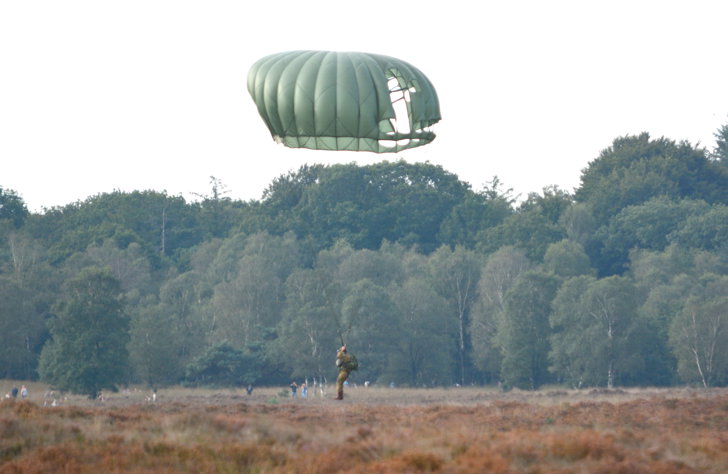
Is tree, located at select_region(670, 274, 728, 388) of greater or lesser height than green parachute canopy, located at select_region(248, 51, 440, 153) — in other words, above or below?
below

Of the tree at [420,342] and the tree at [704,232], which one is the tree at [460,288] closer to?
the tree at [420,342]

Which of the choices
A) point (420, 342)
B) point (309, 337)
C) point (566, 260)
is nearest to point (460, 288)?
point (566, 260)

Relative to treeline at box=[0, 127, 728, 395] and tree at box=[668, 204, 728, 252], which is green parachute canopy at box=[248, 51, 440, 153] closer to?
treeline at box=[0, 127, 728, 395]

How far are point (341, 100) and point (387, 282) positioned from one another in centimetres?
5352

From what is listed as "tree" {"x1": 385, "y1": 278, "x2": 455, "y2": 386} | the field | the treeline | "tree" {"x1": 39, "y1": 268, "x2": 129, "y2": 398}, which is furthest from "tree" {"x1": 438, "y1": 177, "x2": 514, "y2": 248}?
the field

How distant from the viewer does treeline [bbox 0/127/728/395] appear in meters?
72.1

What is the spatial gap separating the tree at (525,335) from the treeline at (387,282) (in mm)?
105

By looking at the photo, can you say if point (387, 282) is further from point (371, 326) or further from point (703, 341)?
point (703, 341)

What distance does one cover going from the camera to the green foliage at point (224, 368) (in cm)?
7500

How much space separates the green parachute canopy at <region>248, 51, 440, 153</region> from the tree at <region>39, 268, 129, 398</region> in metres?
35.3

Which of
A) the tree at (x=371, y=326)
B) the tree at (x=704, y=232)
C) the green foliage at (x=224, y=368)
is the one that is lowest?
the green foliage at (x=224, y=368)

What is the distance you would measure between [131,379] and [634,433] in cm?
5094

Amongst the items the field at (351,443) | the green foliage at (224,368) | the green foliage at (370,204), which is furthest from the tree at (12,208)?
the field at (351,443)

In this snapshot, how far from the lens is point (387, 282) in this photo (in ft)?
282
